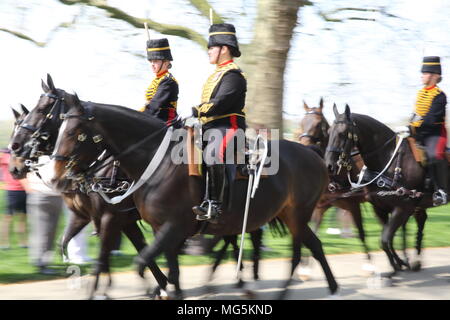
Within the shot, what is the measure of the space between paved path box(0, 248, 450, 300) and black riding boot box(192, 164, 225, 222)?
1.45 metres

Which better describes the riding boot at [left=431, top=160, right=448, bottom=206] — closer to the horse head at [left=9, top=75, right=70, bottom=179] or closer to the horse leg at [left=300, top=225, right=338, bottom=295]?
the horse leg at [left=300, top=225, right=338, bottom=295]

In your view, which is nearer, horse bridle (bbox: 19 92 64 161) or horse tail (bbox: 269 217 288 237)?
horse bridle (bbox: 19 92 64 161)

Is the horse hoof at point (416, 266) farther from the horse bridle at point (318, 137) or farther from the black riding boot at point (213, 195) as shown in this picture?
the black riding boot at point (213, 195)

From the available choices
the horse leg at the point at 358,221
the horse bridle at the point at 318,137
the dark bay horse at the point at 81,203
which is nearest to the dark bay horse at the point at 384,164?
the horse leg at the point at 358,221

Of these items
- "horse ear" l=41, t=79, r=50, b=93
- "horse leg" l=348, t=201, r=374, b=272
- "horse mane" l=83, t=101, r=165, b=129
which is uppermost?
"horse ear" l=41, t=79, r=50, b=93

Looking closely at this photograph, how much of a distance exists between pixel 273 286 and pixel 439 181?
2858 millimetres

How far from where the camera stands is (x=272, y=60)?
37.9 ft

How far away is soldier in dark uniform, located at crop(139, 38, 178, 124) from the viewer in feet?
24.8

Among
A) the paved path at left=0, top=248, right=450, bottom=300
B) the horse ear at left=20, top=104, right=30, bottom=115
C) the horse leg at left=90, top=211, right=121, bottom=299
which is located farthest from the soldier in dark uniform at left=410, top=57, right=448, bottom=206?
the horse ear at left=20, top=104, right=30, bottom=115

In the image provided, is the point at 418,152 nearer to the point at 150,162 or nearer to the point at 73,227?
the point at 150,162

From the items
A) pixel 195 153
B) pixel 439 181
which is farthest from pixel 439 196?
pixel 195 153

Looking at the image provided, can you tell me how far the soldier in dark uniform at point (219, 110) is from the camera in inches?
244
